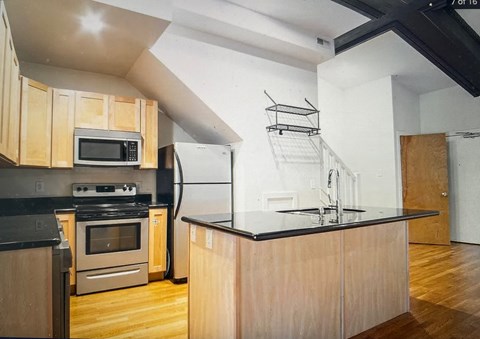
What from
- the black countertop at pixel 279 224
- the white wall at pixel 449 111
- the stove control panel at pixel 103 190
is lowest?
the black countertop at pixel 279 224

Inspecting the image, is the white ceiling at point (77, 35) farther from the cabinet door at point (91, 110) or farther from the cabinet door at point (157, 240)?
the cabinet door at point (157, 240)

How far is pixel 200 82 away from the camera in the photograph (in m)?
3.04

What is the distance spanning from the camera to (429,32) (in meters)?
3.32

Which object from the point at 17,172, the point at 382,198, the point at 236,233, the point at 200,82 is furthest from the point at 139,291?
the point at 382,198

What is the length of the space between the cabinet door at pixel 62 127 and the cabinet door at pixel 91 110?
54 millimetres

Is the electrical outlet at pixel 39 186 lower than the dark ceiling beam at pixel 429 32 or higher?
lower

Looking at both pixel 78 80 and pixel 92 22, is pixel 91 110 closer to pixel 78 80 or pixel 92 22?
pixel 78 80

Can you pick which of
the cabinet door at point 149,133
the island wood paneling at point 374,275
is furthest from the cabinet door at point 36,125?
the island wood paneling at point 374,275

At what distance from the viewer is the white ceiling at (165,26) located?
2.27m

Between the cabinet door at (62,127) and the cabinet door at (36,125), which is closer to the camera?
the cabinet door at (36,125)

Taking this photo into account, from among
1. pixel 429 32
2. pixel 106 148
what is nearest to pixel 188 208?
pixel 106 148

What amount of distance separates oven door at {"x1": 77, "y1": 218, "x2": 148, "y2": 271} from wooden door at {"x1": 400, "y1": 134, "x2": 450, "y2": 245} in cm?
420

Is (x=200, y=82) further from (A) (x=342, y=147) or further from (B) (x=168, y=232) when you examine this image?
(A) (x=342, y=147)

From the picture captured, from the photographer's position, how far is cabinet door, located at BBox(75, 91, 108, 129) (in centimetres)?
310
